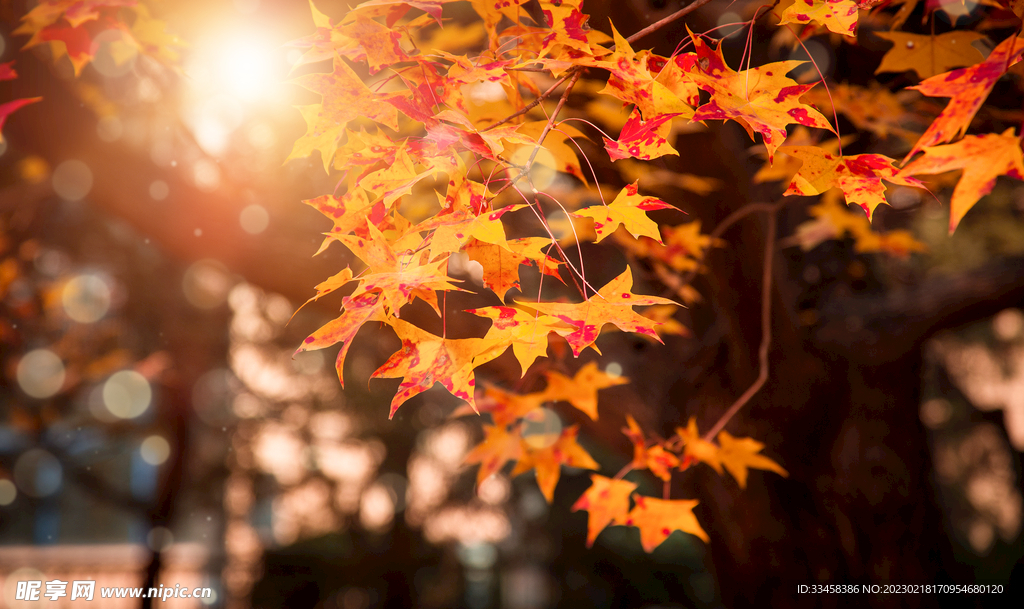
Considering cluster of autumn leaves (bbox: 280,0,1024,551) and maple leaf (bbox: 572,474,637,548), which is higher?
cluster of autumn leaves (bbox: 280,0,1024,551)

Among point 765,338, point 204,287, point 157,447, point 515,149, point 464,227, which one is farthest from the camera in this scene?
point 157,447

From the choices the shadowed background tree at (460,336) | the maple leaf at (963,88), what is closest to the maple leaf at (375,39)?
the shadowed background tree at (460,336)

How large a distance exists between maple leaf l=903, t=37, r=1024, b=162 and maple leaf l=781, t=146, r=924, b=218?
0.14 metres

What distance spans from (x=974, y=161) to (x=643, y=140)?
1.55 feet

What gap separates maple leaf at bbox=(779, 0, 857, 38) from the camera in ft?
2.76

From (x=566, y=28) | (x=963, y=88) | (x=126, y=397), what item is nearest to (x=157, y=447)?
(x=126, y=397)

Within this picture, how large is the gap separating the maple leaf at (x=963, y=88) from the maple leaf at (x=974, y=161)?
0.02 m

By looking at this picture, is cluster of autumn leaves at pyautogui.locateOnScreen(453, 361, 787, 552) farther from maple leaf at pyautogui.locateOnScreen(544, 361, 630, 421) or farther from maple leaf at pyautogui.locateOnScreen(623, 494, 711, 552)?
maple leaf at pyautogui.locateOnScreen(623, 494, 711, 552)

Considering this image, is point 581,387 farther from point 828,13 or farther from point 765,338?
point 828,13

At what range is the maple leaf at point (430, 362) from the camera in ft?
3.05

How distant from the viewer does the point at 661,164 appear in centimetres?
193

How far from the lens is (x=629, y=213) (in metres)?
0.90

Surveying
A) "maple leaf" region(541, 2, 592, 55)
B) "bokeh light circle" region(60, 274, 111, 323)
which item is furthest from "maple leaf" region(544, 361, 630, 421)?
"bokeh light circle" region(60, 274, 111, 323)

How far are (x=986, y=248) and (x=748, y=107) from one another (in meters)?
5.15
